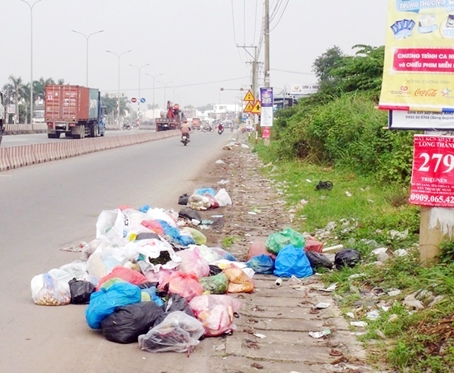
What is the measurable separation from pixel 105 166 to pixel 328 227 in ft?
50.5

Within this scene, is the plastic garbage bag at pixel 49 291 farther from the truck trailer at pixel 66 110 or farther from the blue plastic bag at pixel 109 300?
the truck trailer at pixel 66 110

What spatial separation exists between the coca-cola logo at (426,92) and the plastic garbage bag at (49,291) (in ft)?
13.3

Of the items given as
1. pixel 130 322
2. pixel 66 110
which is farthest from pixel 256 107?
pixel 130 322

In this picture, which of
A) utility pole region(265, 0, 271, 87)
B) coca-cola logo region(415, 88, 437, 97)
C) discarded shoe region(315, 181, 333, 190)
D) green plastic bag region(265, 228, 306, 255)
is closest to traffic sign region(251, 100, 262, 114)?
utility pole region(265, 0, 271, 87)

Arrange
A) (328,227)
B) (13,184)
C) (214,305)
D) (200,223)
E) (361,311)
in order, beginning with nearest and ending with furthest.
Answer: (214,305)
(361,311)
(328,227)
(200,223)
(13,184)

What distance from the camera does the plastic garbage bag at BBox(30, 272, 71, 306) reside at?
695cm

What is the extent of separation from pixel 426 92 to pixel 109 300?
3770mm

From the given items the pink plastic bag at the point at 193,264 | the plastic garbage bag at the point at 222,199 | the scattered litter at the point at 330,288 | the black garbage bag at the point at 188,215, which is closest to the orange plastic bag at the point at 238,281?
the pink plastic bag at the point at 193,264

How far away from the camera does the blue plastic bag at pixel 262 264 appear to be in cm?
869

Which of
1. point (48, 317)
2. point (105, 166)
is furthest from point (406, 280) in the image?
point (105, 166)

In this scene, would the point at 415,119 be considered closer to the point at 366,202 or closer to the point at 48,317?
the point at 48,317

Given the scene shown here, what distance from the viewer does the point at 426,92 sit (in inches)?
284

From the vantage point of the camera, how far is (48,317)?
21.5 feet

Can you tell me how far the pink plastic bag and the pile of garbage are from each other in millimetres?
11
